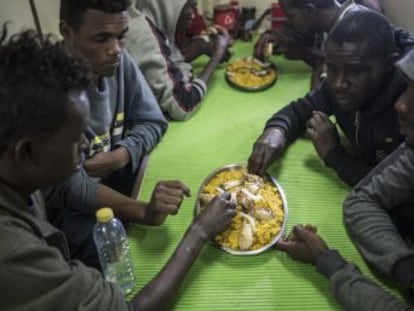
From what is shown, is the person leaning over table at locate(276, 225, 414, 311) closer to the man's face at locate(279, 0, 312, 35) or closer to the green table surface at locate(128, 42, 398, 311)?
the green table surface at locate(128, 42, 398, 311)

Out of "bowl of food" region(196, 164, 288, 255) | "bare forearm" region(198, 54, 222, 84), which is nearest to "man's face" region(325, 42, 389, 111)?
"bowl of food" region(196, 164, 288, 255)

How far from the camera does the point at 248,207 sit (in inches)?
46.2

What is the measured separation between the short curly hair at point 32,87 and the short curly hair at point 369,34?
33.0 inches

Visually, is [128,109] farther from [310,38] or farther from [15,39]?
[310,38]

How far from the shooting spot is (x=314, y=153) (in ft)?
4.86

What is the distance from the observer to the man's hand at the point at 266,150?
132cm

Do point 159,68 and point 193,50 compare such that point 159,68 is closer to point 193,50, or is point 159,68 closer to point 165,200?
point 193,50

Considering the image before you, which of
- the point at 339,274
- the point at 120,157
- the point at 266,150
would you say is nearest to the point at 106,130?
the point at 120,157

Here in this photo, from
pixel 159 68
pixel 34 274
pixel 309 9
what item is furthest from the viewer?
pixel 309 9

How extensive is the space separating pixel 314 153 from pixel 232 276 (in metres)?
0.64

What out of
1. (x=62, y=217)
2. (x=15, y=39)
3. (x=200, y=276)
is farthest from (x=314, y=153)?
(x=15, y=39)

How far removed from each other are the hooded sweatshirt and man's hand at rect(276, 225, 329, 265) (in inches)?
32.0

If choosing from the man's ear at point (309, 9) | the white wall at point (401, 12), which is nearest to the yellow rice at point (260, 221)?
the man's ear at point (309, 9)

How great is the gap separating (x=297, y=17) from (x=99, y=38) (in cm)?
99
